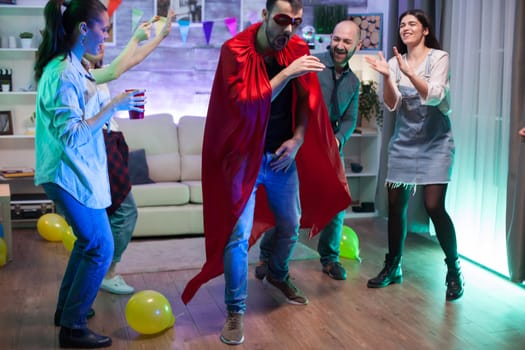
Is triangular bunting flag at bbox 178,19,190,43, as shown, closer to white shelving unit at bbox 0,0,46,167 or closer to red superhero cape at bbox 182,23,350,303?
white shelving unit at bbox 0,0,46,167

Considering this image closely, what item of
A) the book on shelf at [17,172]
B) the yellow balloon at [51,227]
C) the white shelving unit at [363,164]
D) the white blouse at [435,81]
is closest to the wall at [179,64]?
the white shelving unit at [363,164]

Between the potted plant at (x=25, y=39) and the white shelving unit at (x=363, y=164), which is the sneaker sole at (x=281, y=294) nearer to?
the white shelving unit at (x=363, y=164)

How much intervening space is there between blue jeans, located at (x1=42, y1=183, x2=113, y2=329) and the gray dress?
170 centimetres

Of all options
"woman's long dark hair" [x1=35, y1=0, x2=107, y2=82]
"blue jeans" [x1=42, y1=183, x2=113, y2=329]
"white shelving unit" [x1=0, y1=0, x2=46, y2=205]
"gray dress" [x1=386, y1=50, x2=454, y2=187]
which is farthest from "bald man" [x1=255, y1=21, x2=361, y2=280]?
"white shelving unit" [x1=0, y1=0, x2=46, y2=205]

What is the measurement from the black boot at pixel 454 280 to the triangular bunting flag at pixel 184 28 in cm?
327

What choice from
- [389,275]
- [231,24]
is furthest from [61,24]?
[231,24]

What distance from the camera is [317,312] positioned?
3.56 metres

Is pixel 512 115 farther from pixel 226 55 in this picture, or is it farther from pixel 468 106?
pixel 226 55

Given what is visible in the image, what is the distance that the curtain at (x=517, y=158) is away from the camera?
13.3ft

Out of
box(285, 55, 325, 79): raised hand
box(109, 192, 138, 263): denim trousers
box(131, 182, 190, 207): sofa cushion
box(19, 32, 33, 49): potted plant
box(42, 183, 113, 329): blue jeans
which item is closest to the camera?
box(42, 183, 113, 329): blue jeans

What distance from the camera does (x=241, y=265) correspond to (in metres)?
3.13

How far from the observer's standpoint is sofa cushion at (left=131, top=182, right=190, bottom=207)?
17.0ft

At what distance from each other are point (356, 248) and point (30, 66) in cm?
317

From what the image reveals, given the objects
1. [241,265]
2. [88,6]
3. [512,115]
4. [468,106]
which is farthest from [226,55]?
[468,106]
